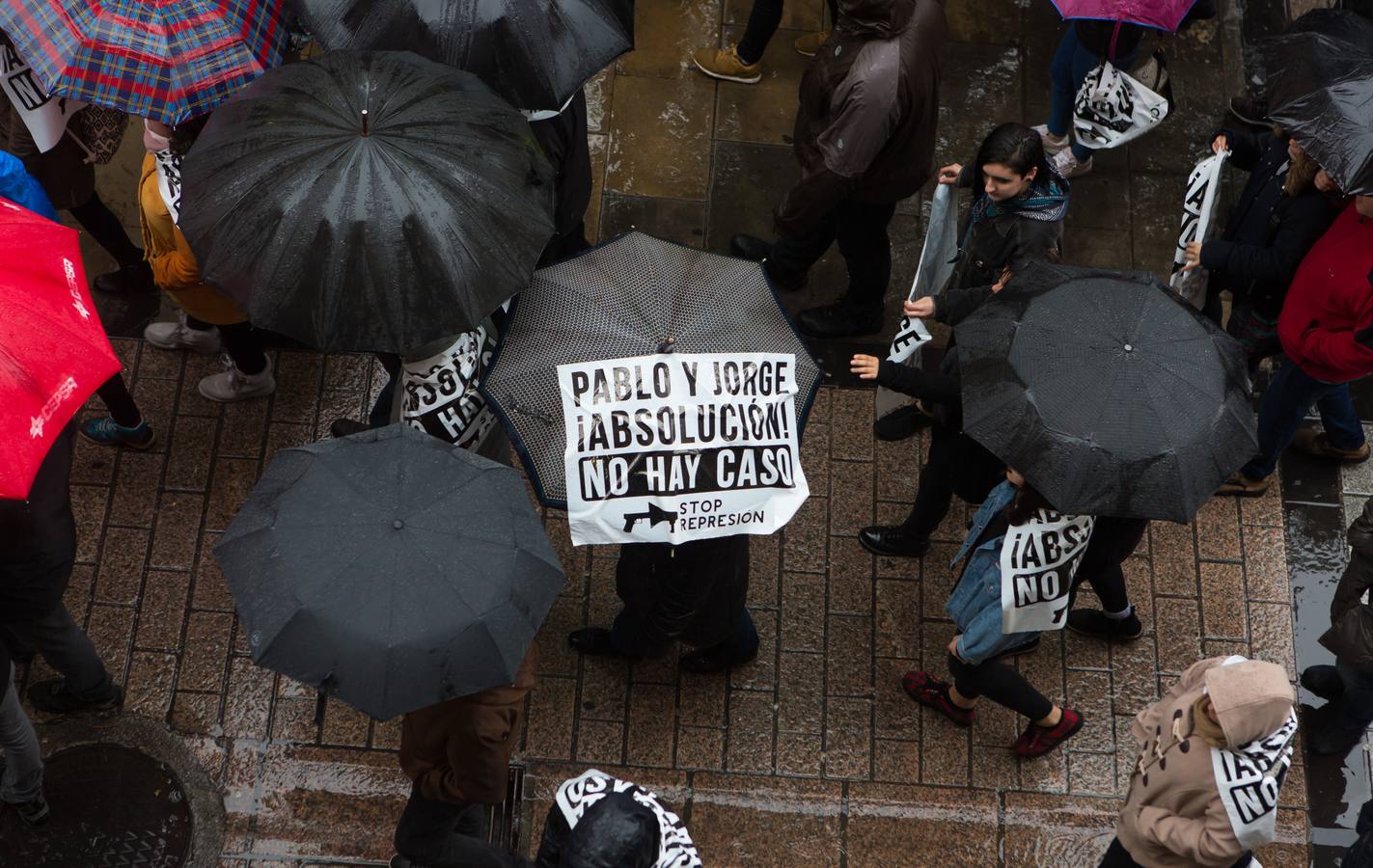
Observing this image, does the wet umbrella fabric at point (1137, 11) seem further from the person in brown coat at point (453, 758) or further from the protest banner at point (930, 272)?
the person in brown coat at point (453, 758)

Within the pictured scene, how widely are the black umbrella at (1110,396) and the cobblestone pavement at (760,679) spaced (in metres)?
1.51

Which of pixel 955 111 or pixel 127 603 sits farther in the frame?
pixel 955 111

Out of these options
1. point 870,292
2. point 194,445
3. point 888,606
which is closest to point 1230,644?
point 888,606

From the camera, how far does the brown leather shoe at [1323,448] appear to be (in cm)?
671

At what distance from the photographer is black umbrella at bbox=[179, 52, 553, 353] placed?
4.82 meters

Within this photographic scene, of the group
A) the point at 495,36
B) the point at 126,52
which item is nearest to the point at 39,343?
the point at 126,52

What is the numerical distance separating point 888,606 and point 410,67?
3037 mm

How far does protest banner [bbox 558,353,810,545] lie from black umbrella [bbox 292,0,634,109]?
4.71 feet

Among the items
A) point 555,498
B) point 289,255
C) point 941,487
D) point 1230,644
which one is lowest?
point 1230,644

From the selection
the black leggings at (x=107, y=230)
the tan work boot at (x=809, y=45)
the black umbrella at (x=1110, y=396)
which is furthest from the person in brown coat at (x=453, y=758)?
the tan work boot at (x=809, y=45)

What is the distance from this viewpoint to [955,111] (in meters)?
7.84

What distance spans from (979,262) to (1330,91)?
4.84 feet

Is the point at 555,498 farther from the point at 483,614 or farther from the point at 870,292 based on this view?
the point at 870,292

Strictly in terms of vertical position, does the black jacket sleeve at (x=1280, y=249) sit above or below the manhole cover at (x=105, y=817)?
above
